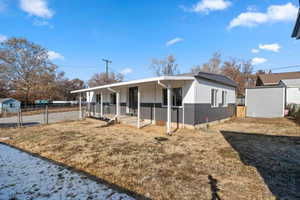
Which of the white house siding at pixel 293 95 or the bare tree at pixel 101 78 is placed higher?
the bare tree at pixel 101 78

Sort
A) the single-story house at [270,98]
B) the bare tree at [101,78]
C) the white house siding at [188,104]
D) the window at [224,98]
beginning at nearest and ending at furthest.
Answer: the white house siding at [188,104] → the window at [224,98] → the single-story house at [270,98] → the bare tree at [101,78]

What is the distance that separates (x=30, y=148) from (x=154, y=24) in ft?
46.7

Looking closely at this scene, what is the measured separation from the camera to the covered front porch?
7.19m

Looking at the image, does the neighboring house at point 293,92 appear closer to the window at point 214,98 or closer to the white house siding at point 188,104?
the white house siding at point 188,104

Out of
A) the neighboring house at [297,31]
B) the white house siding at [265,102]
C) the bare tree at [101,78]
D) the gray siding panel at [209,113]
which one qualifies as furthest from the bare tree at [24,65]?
the neighboring house at [297,31]

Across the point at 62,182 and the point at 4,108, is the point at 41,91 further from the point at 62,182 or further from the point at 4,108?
the point at 62,182

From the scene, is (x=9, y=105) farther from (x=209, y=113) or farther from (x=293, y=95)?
(x=293, y=95)

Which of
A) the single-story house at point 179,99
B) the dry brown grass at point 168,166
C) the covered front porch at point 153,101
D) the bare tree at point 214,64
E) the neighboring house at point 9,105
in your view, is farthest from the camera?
the bare tree at point 214,64

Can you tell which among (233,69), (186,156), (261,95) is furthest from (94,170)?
(233,69)

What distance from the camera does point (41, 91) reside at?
981 inches

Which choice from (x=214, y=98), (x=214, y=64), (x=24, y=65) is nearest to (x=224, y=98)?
(x=214, y=98)

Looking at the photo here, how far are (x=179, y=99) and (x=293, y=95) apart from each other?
1335cm

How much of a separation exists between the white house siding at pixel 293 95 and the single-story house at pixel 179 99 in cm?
709

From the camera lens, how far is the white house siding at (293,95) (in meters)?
13.6
